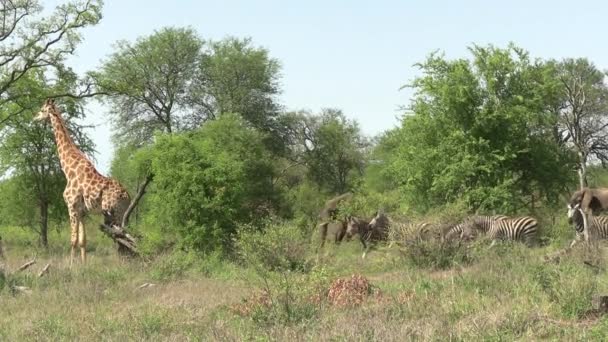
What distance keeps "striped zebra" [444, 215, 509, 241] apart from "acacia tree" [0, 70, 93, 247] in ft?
50.4

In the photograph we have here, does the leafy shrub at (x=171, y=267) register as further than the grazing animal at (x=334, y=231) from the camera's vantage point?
No

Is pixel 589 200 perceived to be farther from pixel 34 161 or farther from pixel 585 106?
pixel 585 106

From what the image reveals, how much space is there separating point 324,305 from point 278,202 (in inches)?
777

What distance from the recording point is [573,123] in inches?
1772

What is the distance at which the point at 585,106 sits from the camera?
46.3 metres

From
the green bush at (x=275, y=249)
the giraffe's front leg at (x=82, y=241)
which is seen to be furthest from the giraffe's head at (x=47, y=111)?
the green bush at (x=275, y=249)

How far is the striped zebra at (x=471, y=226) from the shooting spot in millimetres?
18402

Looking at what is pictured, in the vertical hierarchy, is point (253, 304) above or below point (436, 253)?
below

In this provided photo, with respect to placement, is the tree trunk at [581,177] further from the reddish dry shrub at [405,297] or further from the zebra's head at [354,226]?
the reddish dry shrub at [405,297]

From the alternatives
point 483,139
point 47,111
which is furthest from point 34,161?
point 483,139

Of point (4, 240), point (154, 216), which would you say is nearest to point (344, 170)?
point (4, 240)

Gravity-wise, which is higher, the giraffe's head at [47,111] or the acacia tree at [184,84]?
the acacia tree at [184,84]

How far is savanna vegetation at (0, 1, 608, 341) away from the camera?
381 inches

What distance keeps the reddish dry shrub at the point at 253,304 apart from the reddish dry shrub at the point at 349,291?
1.18m
